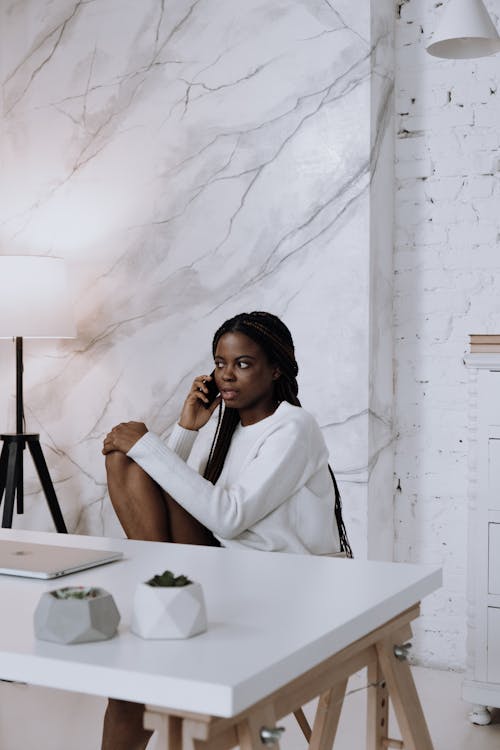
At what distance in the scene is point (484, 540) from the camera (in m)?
2.77

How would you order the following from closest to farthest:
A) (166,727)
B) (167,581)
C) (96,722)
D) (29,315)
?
(166,727), (167,581), (96,722), (29,315)

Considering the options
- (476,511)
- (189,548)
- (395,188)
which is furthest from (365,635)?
(395,188)

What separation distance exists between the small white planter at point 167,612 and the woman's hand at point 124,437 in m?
1.14

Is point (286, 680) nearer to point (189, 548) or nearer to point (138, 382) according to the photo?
point (189, 548)

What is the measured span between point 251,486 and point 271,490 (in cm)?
5

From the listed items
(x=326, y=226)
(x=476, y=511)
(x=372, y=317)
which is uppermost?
(x=326, y=226)

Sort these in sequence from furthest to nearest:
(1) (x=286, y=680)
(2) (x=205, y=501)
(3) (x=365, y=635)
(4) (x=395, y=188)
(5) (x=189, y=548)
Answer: (4) (x=395, y=188) → (2) (x=205, y=501) → (5) (x=189, y=548) → (3) (x=365, y=635) → (1) (x=286, y=680)

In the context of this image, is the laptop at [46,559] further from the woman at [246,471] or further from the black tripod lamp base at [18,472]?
the black tripod lamp base at [18,472]

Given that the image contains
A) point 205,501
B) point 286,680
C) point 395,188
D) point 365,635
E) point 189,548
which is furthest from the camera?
point 395,188

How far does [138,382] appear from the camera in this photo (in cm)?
351

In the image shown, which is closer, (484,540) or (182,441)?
(182,441)

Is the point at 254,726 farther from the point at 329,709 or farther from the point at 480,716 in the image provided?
the point at 480,716

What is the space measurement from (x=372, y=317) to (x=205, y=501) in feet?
3.99

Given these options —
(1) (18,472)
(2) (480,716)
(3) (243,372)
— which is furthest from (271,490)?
(1) (18,472)
